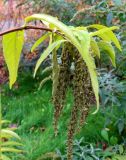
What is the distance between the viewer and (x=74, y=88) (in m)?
0.93

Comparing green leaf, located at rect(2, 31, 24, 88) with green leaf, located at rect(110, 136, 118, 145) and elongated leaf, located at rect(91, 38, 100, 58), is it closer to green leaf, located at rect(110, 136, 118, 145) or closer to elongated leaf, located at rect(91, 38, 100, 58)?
A: elongated leaf, located at rect(91, 38, 100, 58)

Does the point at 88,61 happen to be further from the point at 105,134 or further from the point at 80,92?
the point at 105,134

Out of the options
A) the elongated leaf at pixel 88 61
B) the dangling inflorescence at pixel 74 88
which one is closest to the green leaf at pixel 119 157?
the dangling inflorescence at pixel 74 88

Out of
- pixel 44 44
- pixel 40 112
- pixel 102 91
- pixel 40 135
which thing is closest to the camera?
pixel 102 91

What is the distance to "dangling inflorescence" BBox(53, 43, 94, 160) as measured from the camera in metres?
0.93

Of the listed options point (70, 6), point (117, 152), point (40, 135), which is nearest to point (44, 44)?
point (70, 6)

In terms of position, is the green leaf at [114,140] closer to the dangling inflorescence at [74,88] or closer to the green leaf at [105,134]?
the green leaf at [105,134]

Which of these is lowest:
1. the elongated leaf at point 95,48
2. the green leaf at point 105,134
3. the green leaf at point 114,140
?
the green leaf at point 114,140

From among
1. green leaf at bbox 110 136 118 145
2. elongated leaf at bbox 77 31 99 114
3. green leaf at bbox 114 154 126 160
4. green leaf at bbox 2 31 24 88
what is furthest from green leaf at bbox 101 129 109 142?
elongated leaf at bbox 77 31 99 114

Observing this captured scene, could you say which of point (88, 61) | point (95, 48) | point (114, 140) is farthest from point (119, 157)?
point (88, 61)

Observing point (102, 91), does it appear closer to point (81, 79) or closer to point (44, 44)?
point (81, 79)

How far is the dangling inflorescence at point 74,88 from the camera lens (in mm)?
928

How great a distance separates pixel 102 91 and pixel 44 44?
8.53 ft

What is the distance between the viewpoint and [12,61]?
1014 millimetres
